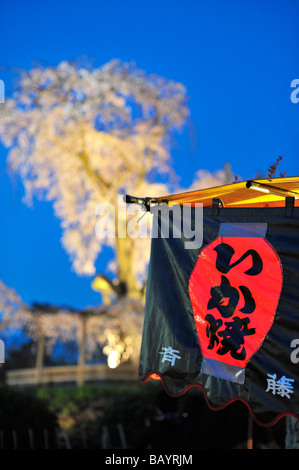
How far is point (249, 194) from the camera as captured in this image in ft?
16.1

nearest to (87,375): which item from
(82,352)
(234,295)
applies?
(82,352)

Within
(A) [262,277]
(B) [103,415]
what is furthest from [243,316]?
(B) [103,415]

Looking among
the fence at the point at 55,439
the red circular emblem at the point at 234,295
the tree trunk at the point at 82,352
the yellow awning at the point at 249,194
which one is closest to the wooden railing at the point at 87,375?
the tree trunk at the point at 82,352

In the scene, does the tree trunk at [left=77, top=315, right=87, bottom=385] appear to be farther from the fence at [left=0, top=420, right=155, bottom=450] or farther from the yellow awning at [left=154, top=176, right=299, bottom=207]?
the yellow awning at [left=154, top=176, right=299, bottom=207]

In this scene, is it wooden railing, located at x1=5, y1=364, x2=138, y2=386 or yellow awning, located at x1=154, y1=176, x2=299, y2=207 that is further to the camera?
wooden railing, located at x1=5, y1=364, x2=138, y2=386

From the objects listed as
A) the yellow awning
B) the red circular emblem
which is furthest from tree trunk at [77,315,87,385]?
the red circular emblem

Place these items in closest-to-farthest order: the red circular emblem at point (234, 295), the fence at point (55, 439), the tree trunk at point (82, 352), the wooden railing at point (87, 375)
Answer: the red circular emblem at point (234, 295) → the fence at point (55, 439) → the tree trunk at point (82, 352) → the wooden railing at point (87, 375)

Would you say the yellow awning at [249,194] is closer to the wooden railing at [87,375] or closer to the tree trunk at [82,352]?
the tree trunk at [82,352]

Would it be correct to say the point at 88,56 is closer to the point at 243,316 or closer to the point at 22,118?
the point at 22,118


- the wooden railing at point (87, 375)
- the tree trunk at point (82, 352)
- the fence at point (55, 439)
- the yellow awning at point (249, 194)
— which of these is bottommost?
the fence at point (55, 439)

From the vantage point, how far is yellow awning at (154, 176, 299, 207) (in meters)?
4.20

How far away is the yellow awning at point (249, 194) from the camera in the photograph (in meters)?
4.20

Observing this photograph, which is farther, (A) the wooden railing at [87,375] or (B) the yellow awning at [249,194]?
(A) the wooden railing at [87,375]

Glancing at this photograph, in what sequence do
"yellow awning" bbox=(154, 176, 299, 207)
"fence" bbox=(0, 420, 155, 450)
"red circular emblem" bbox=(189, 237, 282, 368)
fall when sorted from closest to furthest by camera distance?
"red circular emblem" bbox=(189, 237, 282, 368), "yellow awning" bbox=(154, 176, 299, 207), "fence" bbox=(0, 420, 155, 450)
